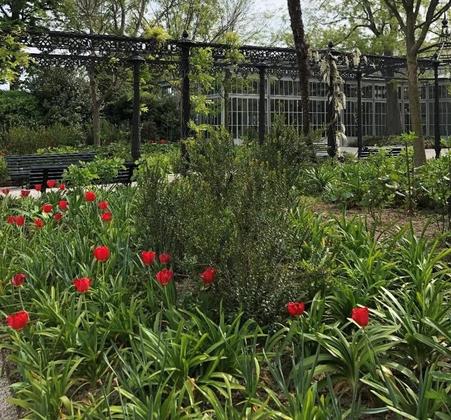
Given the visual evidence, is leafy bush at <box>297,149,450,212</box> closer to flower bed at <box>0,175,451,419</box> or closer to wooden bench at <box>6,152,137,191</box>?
flower bed at <box>0,175,451,419</box>

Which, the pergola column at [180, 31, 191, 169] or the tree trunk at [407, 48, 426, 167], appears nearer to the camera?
the tree trunk at [407, 48, 426, 167]

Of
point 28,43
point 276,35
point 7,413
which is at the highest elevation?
point 276,35

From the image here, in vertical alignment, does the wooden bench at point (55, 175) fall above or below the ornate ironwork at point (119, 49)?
below

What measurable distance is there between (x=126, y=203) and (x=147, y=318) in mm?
2842

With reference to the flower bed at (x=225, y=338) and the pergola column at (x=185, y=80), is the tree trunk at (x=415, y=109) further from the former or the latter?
the flower bed at (x=225, y=338)

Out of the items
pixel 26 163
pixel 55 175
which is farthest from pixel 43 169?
pixel 26 163

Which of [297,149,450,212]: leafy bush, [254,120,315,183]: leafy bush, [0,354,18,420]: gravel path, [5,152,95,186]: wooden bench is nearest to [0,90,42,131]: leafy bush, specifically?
[5,152,95,186]: wooden bench

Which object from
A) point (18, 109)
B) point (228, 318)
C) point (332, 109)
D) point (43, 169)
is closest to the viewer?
point (228, 318)

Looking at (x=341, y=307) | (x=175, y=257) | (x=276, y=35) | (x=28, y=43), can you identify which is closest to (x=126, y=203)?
(x=175, y=257)

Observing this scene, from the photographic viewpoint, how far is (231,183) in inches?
195

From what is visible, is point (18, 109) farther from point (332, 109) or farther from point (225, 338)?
point (225, 338)

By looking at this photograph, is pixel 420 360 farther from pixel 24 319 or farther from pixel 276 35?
pixel 276 35

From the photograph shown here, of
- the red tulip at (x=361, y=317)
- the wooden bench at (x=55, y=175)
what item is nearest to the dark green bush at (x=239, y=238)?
the red tulip at (x=361, y=317)

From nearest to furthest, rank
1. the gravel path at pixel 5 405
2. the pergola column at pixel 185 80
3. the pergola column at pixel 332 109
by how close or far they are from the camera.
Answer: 1. the gravel path at pixel 5 405
2. the pergola column at pixel 332 109
3. the pergola column at pixel 185 80
